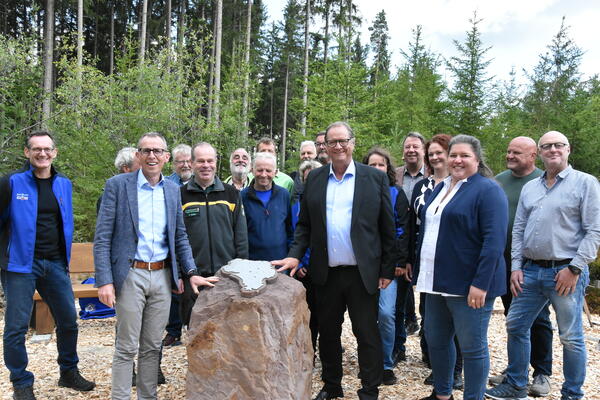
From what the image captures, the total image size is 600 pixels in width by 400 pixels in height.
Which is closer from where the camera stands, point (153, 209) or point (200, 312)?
point (200, 312)

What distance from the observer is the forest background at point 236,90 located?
9.70 meters

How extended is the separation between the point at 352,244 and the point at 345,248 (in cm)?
7

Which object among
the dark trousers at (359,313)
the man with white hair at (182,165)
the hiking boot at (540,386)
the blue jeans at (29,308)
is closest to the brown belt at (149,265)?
the blue jeans at (29,308)

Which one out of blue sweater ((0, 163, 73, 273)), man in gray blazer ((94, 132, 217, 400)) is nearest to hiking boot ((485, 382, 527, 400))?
man in gray blazer ((94, 132, 217, 400))

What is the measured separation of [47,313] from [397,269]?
4.50 m

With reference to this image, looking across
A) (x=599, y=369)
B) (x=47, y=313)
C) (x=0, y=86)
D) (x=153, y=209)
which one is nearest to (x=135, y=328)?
(x=153, y=209)

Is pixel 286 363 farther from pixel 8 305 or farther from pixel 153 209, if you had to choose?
pixel 8 305

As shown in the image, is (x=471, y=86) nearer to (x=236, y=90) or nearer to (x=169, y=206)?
(x=236, y=90)

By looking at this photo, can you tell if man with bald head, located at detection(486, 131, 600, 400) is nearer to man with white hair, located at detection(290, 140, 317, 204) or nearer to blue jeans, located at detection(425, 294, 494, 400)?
blue jeans, located at detection(425, 294, 494, 400)

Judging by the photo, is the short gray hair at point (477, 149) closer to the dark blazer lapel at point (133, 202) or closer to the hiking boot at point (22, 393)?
the dark blazer lapel at point (133, 202)

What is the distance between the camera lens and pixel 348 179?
373 centimetres

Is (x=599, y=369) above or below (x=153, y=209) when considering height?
below

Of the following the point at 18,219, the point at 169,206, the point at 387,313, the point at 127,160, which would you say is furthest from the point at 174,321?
the point at 387,313

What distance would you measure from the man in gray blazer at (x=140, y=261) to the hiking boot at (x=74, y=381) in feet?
3.41
